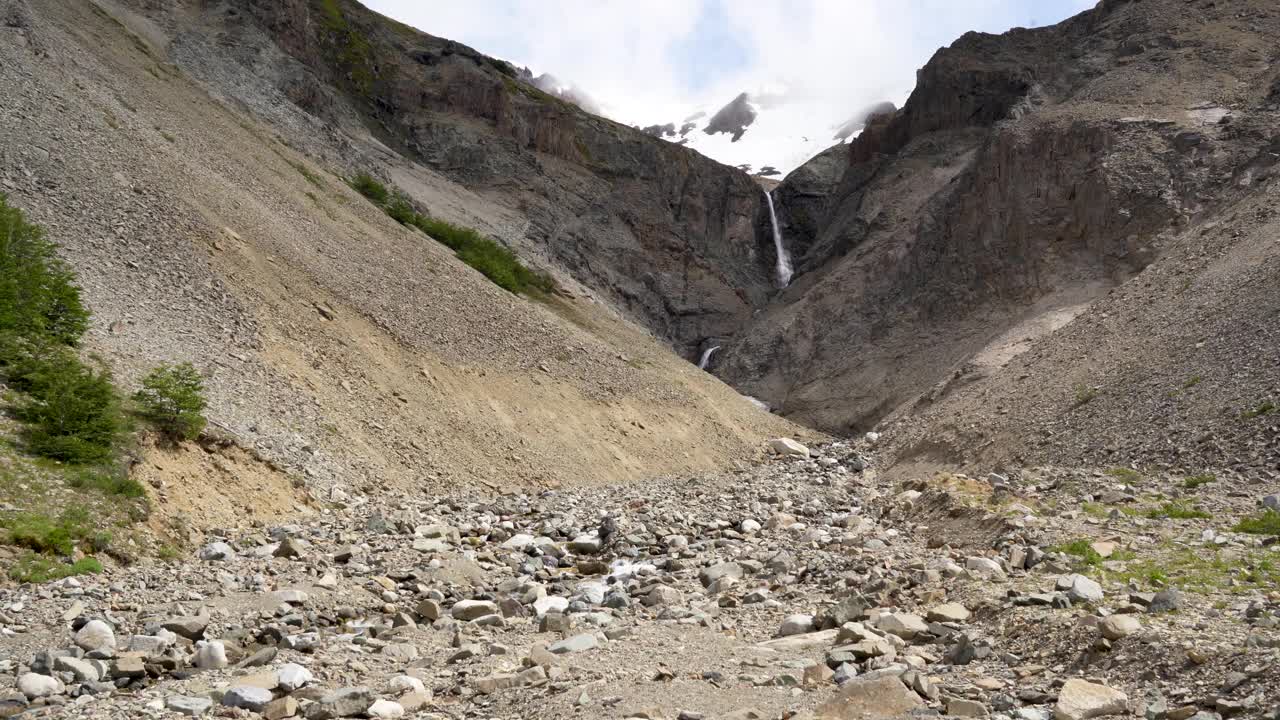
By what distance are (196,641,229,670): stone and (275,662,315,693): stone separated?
102cm

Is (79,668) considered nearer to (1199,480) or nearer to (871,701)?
(871,701)

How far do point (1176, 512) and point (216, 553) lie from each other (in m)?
16.5

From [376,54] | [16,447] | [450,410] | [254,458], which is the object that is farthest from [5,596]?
[376,54]

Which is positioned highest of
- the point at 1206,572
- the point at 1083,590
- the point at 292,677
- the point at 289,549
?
the point at 1206,572

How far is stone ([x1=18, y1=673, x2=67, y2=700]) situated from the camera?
360 inches

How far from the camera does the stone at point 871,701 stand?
794 cm

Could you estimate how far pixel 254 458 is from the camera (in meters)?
19.1

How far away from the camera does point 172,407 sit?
1764cm

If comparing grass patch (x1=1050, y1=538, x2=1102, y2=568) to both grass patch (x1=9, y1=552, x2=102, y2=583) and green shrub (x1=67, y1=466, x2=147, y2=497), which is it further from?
green shrub (x1=67, y1=466, x2=147, y2=497)

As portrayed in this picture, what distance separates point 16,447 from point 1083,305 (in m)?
40.0

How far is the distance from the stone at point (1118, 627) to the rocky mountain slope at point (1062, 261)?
12.5 metres

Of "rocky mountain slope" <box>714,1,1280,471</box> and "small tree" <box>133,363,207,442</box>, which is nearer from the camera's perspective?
"small tree" <box>133,363,207,442</box>

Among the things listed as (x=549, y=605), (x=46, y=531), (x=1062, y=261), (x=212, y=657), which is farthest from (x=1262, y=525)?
(x=1062, y=261)

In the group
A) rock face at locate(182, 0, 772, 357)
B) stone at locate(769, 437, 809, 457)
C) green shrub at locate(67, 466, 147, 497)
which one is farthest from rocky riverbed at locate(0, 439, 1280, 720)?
rock face at locate(182, 0, 772, 357)
